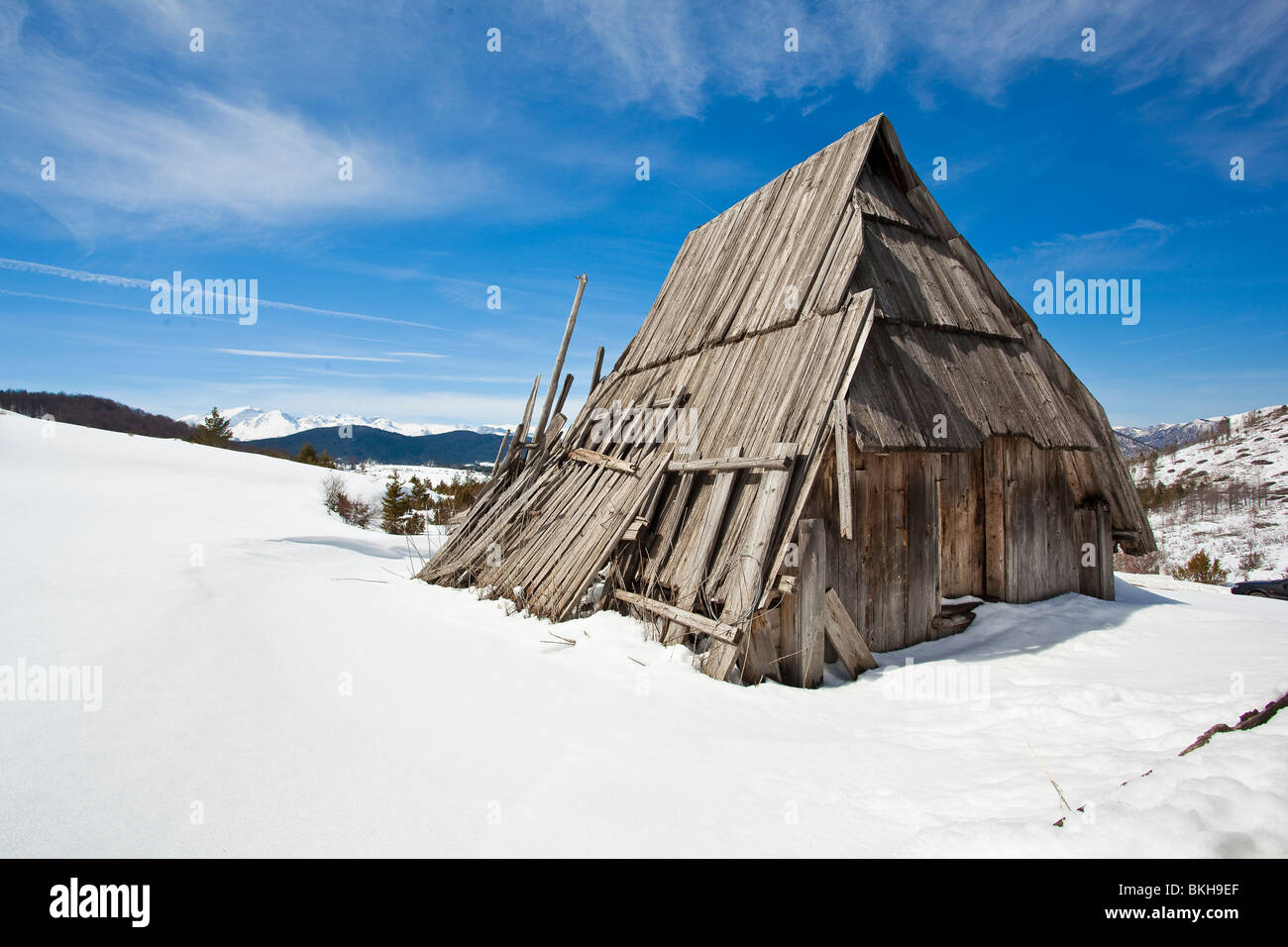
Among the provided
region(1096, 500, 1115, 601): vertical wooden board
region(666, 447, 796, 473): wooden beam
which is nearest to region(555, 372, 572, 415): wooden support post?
region(666, 447, 796, 473): wooden beam

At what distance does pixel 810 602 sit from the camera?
19.7ft

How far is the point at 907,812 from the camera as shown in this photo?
128 inches

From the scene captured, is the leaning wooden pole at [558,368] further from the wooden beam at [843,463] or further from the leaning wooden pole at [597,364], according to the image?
the wooden beam at [843,463]

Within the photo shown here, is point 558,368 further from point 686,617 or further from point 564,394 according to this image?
point 686,617

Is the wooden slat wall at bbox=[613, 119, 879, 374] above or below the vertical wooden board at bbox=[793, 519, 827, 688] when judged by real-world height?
above

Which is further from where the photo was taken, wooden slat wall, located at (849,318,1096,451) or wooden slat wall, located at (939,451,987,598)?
wooden slat wall, located at (939,451,987,598)

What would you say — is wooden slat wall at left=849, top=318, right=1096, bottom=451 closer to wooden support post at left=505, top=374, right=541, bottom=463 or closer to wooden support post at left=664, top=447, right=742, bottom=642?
wooden support post at left=664, top=447, right=742, bottom=642

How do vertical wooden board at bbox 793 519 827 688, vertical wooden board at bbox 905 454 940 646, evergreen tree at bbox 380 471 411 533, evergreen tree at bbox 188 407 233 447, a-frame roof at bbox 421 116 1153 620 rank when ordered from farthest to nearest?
evergreen tree at bbox 188 407 233 447 < evergreen tree at bbox 380 471 411 533 < vertical wooden board at bbox 905 454 940 646 < a-frame roof at bbox 421 116 1153 620 < vertical wooden board at bbox 793 519 827 688

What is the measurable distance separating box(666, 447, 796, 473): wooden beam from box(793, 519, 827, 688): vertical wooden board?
658mm

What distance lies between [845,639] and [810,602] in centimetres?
69

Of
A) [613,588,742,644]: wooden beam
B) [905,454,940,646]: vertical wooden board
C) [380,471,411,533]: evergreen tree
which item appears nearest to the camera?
[613,588,742,644]: wooden beam

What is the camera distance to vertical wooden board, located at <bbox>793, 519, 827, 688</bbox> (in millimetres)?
5957

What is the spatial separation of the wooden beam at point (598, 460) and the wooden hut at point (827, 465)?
0.05 m
